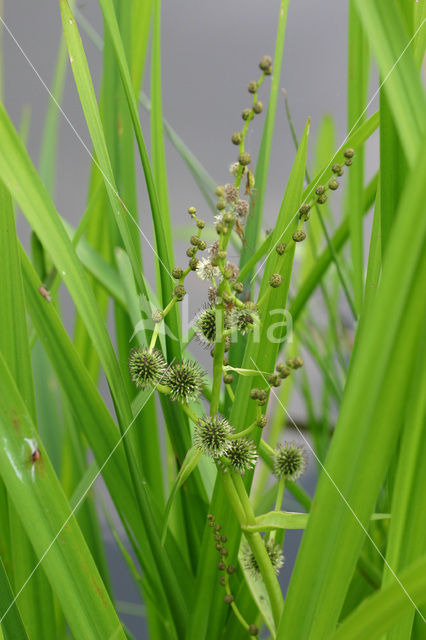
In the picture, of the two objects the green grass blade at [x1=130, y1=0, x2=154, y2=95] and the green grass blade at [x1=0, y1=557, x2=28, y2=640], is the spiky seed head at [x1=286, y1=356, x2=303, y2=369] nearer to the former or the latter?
the green grass blade at [x1=0, y1=557, x2=28, y2=640]

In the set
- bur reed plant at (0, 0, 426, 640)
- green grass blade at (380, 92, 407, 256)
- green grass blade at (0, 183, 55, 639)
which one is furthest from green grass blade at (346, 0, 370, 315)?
green grass blade at (0, 183, 55, 639)

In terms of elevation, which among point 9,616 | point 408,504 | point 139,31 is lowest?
point 9,616

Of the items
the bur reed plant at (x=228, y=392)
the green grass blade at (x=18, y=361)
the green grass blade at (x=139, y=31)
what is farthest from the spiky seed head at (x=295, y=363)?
the green grass blade at (x=139, y=31)

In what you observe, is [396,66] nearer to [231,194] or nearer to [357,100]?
[231,194]

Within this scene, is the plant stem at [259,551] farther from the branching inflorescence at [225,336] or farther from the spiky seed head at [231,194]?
the spiky seed head at [231,194]

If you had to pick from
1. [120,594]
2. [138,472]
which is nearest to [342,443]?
[138,472]

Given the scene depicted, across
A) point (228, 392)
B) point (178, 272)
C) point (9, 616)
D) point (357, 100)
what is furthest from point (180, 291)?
point (357, 100)
